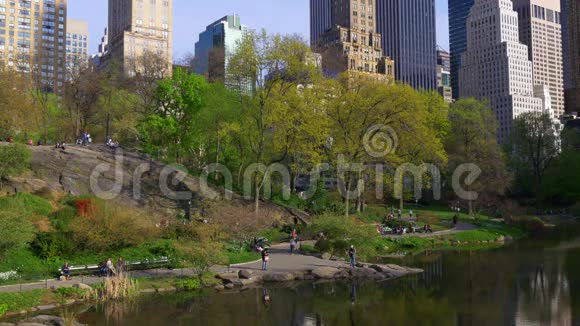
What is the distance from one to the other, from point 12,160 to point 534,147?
86.1 meters

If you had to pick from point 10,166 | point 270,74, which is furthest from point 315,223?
point 10,166

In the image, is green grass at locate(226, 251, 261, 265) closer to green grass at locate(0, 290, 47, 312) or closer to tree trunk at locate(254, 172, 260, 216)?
tree trunk at locate(254, 172, 260, 216)

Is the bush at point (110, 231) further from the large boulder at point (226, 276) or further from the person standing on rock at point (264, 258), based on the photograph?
the person standing on rock at point (264, 258)

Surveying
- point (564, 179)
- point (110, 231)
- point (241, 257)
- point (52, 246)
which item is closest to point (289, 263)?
point (241, 257)

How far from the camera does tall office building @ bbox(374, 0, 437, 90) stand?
18938cm

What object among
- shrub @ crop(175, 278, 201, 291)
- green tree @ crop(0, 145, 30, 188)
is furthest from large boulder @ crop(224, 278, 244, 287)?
green tree @ crop(0, 145, 30, 188)

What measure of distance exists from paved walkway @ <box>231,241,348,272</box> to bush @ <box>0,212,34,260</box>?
497 inches

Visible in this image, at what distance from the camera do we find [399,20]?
18938cm

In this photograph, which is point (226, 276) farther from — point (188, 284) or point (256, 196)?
point (256, 196)

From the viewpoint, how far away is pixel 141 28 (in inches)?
6014

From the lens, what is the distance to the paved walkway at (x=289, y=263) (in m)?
36.8

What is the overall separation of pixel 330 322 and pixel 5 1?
147907 mm

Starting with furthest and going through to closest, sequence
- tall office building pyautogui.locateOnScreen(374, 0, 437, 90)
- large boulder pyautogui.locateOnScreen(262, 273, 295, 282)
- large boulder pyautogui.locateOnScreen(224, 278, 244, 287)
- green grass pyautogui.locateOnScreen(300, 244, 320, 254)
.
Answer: tall office building pyautogui.locateOnScreen(374, 0, 437, 90) < green grass pyautogui.locateOnScreen(300, 244, 320, 254) < large boulder pyautogui.locateOnScreen(262, 273, 295, 282) < large boulder pyautogui.locateOnScreen(224, 278, 244, 287)

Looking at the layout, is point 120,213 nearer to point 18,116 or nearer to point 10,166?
point 10,166
